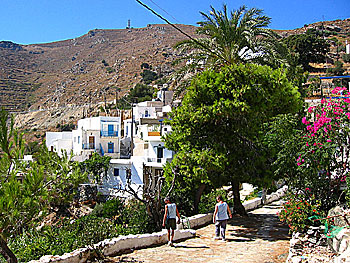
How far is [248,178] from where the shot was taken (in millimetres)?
14047

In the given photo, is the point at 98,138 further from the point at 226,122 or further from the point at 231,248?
the point at 231,248

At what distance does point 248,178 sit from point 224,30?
21.9 ft

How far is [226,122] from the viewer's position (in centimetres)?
1470

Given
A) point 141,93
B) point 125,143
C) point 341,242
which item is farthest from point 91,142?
point 141,93

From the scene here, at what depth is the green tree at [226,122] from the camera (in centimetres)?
1377

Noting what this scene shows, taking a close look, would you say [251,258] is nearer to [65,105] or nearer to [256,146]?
[256,146]

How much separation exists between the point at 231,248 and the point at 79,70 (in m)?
162

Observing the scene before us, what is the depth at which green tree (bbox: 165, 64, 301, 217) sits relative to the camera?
45.2ft

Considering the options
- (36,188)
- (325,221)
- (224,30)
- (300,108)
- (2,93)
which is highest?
(2,93)

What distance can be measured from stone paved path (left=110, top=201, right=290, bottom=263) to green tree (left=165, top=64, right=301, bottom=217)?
1.93 metres

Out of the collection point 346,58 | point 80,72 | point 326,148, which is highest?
point 80,72

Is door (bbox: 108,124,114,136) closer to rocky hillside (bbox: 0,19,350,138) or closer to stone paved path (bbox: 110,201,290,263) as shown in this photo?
rocky hillside (bbox: 0,19,350,138)

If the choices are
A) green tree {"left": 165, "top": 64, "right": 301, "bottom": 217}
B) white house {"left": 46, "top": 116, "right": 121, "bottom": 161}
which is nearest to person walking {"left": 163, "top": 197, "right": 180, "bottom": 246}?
green tree {"left": 165, "top": 64, "right": 301, "bottom": 217}

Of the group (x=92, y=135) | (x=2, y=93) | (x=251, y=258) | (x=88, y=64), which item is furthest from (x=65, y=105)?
(x=251, y=258)
